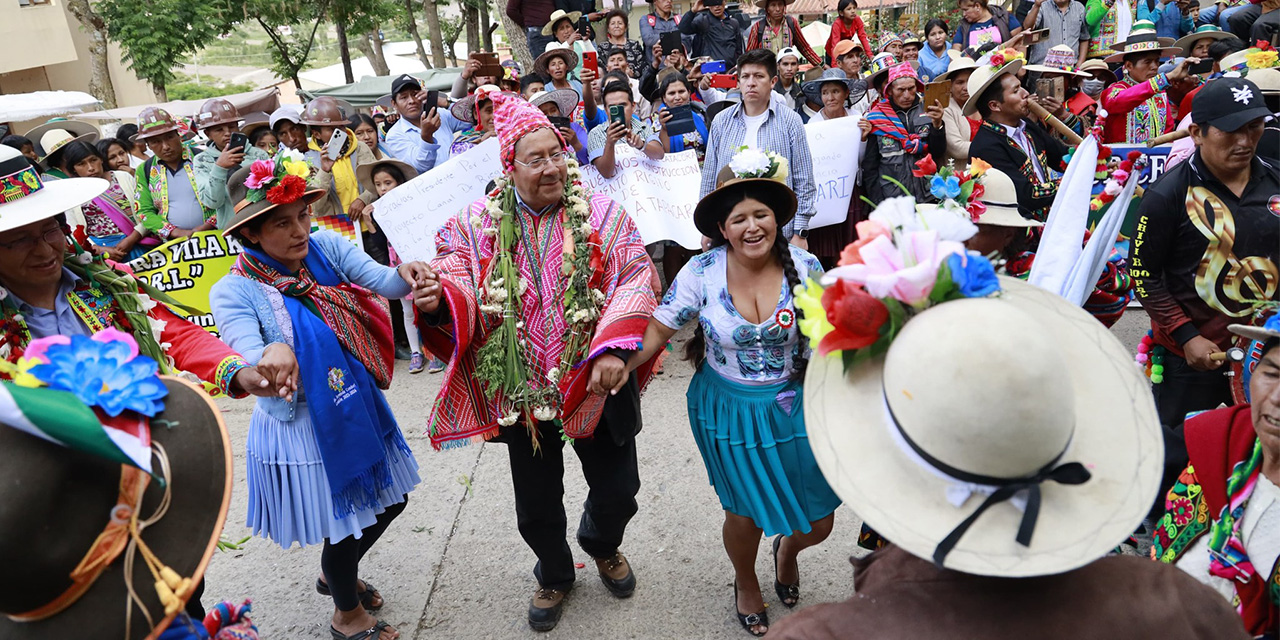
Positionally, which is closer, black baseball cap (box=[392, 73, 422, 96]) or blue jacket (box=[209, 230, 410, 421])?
blue jacket (box=[209, 230, 410, 421])

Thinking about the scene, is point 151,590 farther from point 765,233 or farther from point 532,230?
point 765,233

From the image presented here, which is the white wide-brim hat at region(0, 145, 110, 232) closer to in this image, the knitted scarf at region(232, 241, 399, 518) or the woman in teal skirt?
the knitted scarf at region(232, 241, 399, 518)

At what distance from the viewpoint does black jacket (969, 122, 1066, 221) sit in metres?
4.76

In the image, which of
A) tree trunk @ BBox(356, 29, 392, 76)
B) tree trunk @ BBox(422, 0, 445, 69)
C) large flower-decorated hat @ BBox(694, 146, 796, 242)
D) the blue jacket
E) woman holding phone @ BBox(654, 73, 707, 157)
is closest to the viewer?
the blue jacket

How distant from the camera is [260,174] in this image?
2941mm

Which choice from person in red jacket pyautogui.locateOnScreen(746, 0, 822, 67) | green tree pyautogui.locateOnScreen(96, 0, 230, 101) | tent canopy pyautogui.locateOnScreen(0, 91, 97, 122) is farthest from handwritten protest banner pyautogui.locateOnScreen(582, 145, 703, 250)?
green tree pyautogui.locateOnScreen(96, 0, 230, 101)

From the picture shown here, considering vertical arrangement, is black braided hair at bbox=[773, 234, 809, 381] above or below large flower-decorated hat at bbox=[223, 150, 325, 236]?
below

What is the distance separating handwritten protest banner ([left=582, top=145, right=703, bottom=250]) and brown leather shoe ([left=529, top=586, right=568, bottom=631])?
130 inches

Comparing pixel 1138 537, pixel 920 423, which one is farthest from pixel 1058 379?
pixel 1138 537

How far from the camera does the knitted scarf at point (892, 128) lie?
5.93 meters

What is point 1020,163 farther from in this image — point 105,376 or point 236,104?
point 236,104

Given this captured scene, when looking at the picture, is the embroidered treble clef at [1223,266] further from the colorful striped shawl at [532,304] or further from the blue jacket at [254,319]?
the blue jacket at [254,319]

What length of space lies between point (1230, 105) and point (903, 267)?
2.84 metres

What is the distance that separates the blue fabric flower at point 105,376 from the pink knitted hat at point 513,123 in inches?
72.4
